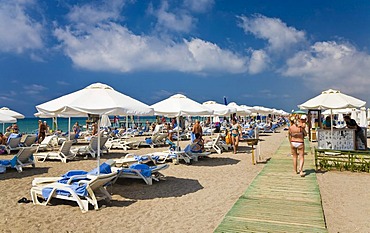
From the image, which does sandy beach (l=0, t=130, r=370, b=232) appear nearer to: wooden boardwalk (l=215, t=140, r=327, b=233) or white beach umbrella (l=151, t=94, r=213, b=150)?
wooden boardwalk (l=215, t=140, r=327, b=233)

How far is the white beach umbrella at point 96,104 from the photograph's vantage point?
5477 millimetres

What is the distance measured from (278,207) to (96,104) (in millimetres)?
3786

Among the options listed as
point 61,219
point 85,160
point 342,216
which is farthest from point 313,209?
point 85,160

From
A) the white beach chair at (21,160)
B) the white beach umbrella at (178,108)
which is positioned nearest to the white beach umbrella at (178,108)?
the white beach umbrella at (178,108)

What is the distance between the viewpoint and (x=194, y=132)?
11.6 m

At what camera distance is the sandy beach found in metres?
4.34

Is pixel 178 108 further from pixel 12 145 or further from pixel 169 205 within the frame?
pixel 12 145

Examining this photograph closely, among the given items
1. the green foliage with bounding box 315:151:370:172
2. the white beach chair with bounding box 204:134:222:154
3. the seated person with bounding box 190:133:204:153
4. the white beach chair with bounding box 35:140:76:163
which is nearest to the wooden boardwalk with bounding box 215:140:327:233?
the green foliage with bounding box 315:151:370:172

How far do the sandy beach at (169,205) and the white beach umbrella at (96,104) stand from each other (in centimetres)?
131

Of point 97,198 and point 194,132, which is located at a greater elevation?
point 194,132

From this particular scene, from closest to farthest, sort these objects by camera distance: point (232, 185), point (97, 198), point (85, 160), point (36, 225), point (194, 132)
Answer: point (36, 225), point (97, 198), point (232, 185), point (85, 160), point (194, 132)

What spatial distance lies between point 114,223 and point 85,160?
6635 millimetres

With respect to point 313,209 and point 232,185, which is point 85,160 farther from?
point 313,209

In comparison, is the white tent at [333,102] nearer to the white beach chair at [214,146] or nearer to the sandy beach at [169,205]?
the sandy beach at [169,205]
